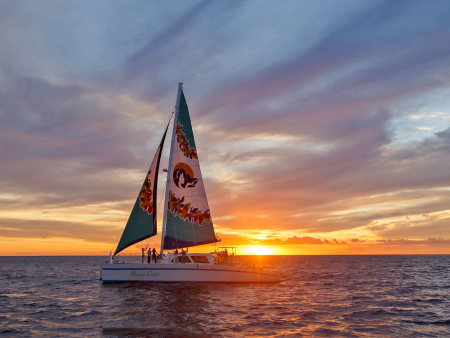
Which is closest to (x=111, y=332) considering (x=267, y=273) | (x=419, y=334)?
(x=419, y=334)

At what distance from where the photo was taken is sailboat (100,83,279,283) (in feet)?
91.9

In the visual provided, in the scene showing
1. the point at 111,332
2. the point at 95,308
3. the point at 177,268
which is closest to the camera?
the point at 111,332

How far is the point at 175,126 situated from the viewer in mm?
31906

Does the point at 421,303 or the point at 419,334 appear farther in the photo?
the point at 421,303

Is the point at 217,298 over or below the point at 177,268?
below

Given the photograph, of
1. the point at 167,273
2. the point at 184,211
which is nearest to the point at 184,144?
the point at 184,211

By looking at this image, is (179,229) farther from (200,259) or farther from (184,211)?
(200,259)

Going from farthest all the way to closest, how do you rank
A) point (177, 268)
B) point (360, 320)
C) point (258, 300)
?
1. point (177, 268)
2. point (258, 300)
3. point (360, 320)

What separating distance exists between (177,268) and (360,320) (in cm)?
1479

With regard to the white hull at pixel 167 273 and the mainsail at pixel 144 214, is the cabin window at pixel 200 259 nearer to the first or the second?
the white hull at pixel 167 273

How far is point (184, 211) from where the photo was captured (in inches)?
1256

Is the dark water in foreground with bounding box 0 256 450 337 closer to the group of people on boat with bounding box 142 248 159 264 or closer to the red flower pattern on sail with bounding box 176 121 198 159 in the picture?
the group of people on boat with bounding box 142 248 159 264

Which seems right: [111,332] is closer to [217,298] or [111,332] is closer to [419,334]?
[217,298]

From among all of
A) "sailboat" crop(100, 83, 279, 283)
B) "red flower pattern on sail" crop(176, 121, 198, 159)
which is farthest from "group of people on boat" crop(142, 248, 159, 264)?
"red flower pattern on sail" crop(176, 121, 198, 159)
